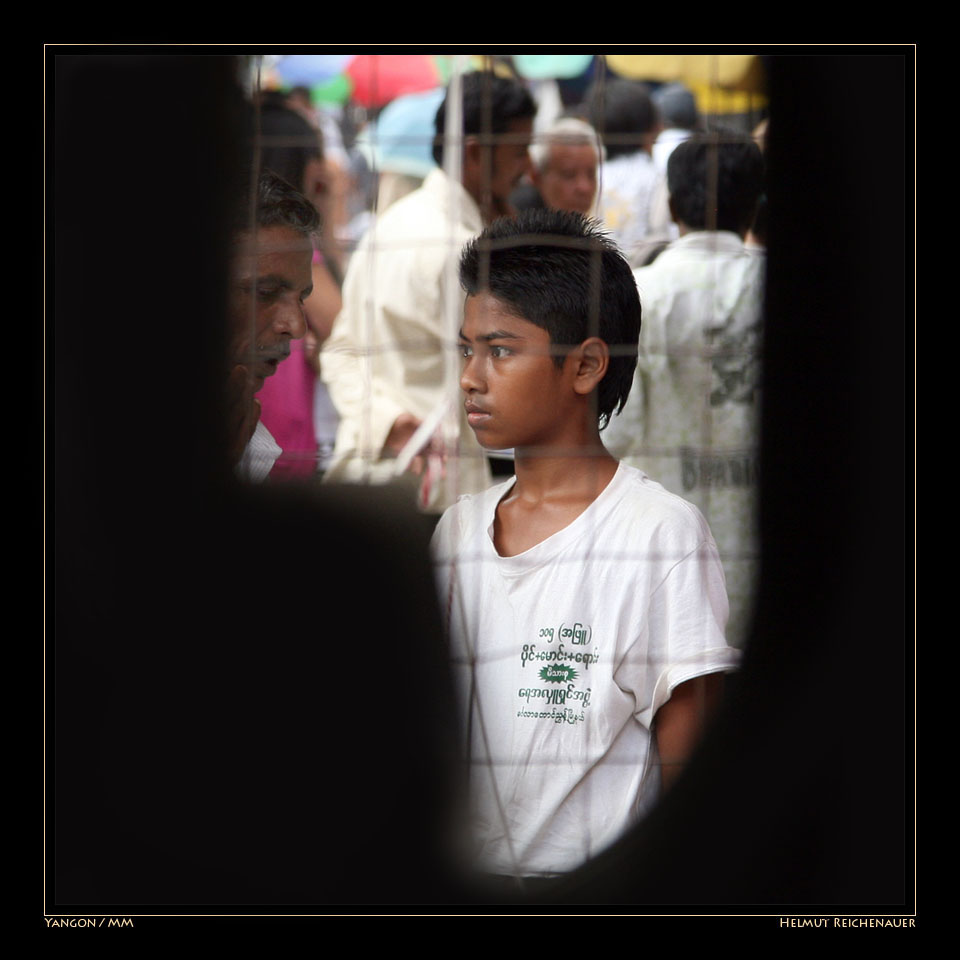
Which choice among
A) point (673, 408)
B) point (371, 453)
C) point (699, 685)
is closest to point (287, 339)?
point (371, 453)

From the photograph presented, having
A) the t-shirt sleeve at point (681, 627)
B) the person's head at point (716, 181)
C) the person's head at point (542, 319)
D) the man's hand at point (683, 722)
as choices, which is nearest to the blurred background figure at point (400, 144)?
the person's head at point (542, 319)

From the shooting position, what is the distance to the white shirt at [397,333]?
1.58m

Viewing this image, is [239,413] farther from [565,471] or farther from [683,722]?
[683,722]

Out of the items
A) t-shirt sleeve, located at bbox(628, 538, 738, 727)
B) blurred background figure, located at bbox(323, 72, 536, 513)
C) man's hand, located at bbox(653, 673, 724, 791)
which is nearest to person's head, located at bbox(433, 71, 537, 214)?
blurred background figure, located at bbox(323, 72, 536, 513)

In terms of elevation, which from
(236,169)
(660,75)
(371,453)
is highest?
(660,75)

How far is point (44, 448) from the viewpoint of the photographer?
1.57 meters

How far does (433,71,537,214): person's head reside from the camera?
158 centimetres

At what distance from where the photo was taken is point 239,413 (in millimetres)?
1597

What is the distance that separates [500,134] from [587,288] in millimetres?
239

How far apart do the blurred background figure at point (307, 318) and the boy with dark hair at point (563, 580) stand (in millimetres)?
189

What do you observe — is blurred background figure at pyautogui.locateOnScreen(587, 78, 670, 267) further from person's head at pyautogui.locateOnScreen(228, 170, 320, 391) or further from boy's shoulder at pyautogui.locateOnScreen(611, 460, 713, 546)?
person's head at pyautogui.locateOnScreen(228, 170, 320, 391)

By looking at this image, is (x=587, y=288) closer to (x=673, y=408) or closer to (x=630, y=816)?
(x=673, y=408)

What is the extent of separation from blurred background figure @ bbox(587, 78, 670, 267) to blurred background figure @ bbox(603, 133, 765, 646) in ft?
0.08

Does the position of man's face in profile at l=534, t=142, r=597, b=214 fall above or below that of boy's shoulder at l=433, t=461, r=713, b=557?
above
